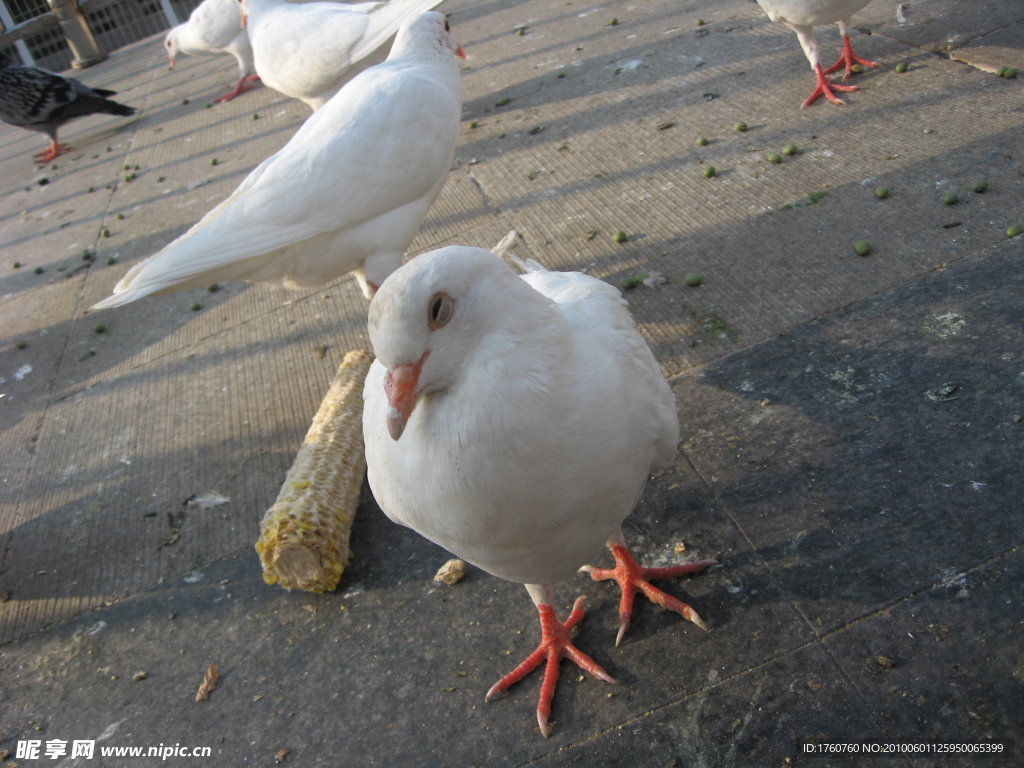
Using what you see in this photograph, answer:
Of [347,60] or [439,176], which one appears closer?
[439,176]

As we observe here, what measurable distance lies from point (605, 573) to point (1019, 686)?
121 centimetres

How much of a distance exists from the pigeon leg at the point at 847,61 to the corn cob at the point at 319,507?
3.92 meters

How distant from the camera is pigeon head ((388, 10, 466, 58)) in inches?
156

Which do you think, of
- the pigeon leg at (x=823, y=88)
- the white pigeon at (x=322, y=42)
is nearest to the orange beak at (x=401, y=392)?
the white pigeon at (x=322, y=42)

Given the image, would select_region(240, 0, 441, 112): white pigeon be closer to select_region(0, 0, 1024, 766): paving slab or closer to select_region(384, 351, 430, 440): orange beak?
select_region(0, 0, 1024, 766): paving slab

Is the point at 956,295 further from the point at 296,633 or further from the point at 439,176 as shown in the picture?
the point at 296,633

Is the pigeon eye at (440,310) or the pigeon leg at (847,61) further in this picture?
the pigeon leg at (847,61)

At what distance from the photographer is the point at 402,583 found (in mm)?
2682

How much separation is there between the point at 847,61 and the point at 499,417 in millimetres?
4514

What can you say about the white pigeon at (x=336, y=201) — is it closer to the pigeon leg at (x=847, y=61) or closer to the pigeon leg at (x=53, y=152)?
the pigeon leg at (x=847, y=61)

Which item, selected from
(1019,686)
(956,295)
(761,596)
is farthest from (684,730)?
(956,295)

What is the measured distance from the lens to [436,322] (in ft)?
5.21

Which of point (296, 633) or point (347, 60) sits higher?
point (347, 60)

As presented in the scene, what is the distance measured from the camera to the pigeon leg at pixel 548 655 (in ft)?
7.39
